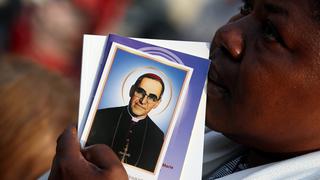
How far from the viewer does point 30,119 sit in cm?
172

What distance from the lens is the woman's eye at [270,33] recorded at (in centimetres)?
110

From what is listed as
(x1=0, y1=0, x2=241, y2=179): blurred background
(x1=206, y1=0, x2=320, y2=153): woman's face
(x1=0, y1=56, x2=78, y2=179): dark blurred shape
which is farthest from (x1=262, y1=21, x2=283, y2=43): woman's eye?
(x1=0, y1=0, x2=241, y2=179): blurred background

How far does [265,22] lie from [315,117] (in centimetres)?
19

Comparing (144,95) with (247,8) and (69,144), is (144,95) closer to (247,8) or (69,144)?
(69,144)

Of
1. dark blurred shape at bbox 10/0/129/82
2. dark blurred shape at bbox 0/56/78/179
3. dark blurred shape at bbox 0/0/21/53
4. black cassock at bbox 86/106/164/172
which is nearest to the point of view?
black cassock at bbox 86/106/164/172

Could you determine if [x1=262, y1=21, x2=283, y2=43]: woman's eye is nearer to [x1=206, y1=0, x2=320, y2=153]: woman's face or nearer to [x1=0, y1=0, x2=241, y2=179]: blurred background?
[x1=206, y1=0, x2=320, y2=153]: woman's face

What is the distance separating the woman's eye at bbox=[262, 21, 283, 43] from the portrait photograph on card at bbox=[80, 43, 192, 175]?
0.18 meters

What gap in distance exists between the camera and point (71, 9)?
3.03m

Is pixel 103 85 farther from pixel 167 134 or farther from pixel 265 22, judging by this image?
pixel 265 22

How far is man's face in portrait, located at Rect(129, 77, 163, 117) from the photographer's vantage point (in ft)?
3.79

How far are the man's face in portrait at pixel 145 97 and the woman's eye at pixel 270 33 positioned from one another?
216mm

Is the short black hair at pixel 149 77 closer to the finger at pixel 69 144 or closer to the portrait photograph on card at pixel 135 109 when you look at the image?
the portrait photograph on card at pixel 135 109

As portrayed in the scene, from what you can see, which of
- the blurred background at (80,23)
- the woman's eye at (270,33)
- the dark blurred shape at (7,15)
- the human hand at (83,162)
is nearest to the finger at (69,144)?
the human hand at (83,162)

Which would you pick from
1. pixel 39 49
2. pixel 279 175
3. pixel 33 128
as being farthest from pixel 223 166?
pixel 39 49
